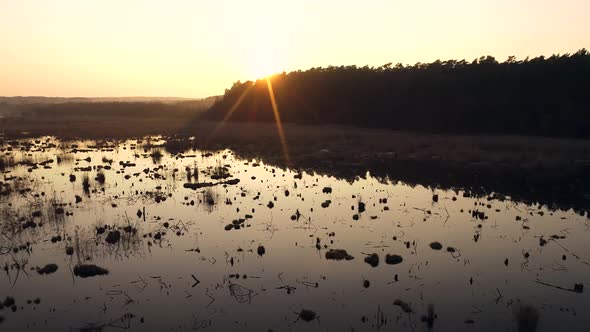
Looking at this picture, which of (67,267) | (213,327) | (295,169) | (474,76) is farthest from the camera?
(474,76)

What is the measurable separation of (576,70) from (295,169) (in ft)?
128

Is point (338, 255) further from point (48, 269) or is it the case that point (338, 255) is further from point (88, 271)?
point (48, 269)

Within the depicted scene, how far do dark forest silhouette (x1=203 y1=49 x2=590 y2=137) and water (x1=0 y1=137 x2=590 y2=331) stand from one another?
1389 inches

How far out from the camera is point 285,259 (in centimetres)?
1502

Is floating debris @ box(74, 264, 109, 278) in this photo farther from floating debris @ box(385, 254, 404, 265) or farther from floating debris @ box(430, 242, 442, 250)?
floating debris @ box(430, 242, 442, 250)

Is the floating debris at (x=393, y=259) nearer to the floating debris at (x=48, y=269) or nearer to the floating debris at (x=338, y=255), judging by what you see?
the floating debris at (x=338, y=255)

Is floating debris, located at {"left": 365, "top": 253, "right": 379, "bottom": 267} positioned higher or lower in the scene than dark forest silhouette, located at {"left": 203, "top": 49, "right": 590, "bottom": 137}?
lower

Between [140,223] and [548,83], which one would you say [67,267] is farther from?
[548,83]

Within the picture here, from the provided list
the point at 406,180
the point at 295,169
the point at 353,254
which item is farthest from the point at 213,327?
the point at 295,169

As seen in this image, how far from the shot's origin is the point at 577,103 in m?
51.5

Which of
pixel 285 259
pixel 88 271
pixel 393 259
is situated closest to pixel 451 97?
pixel 393 259

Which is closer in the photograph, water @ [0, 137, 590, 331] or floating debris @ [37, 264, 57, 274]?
water @ [0, 137, 590, 331]

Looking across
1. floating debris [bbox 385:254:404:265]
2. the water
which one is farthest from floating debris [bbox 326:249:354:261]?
floating debris [bbox 385:254:404:265]

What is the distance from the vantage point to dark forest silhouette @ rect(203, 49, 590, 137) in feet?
173
